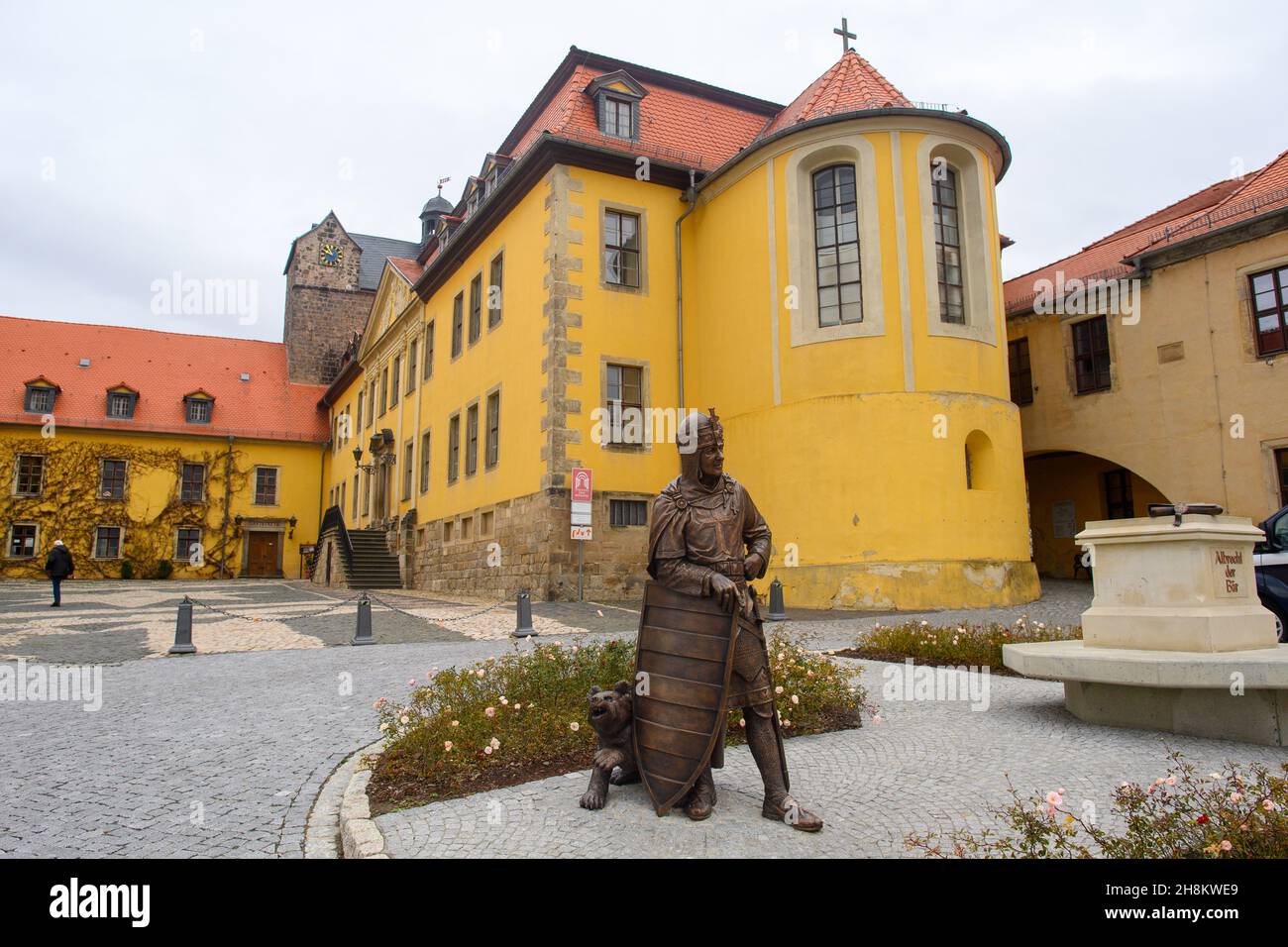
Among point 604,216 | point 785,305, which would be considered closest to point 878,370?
point 785,305

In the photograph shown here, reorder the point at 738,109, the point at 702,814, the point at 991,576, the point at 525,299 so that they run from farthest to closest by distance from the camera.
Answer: the point at 738,109 < the point at 525,299 < the point at 991,576 < the point at 702,814

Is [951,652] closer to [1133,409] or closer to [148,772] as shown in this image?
[148,772]

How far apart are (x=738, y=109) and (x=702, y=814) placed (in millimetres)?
23648

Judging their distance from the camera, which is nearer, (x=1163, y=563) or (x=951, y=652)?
(x=1163, y=563)

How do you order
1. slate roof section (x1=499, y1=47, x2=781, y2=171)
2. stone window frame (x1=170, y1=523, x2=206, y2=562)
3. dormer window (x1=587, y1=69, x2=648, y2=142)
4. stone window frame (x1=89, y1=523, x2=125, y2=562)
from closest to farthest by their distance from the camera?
slate roof section (x1=499, y1=47, x2=781, y2=171), dormer window (x1=587, y1=69, x2=648, y2=142), stone window frame (x1=89, y1=523, x2=125, y2=562), stone window frame (x1=170, y1=523, x2=206, y2=562)

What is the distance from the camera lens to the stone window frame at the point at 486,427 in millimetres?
22141

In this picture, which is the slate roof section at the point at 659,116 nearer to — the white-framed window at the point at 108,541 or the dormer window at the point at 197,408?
the dormer window at the point at 197,408

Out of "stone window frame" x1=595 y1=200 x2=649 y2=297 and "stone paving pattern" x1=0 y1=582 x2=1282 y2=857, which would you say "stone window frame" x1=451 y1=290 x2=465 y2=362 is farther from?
"stone paving pattern" x1=0 y1=582 x2=1282 y2=857

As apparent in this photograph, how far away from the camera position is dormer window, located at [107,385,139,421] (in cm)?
3975

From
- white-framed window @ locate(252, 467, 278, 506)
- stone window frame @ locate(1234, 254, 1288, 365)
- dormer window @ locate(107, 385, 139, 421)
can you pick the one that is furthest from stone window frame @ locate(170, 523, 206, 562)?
stone window frame @ locate(1234, 254, 1288, 365)

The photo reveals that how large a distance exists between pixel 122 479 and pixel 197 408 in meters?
4.98

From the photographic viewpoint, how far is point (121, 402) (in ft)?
131

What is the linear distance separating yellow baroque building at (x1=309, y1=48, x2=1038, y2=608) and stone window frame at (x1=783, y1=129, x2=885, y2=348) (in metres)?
0.04

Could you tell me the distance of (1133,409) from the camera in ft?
65.5
